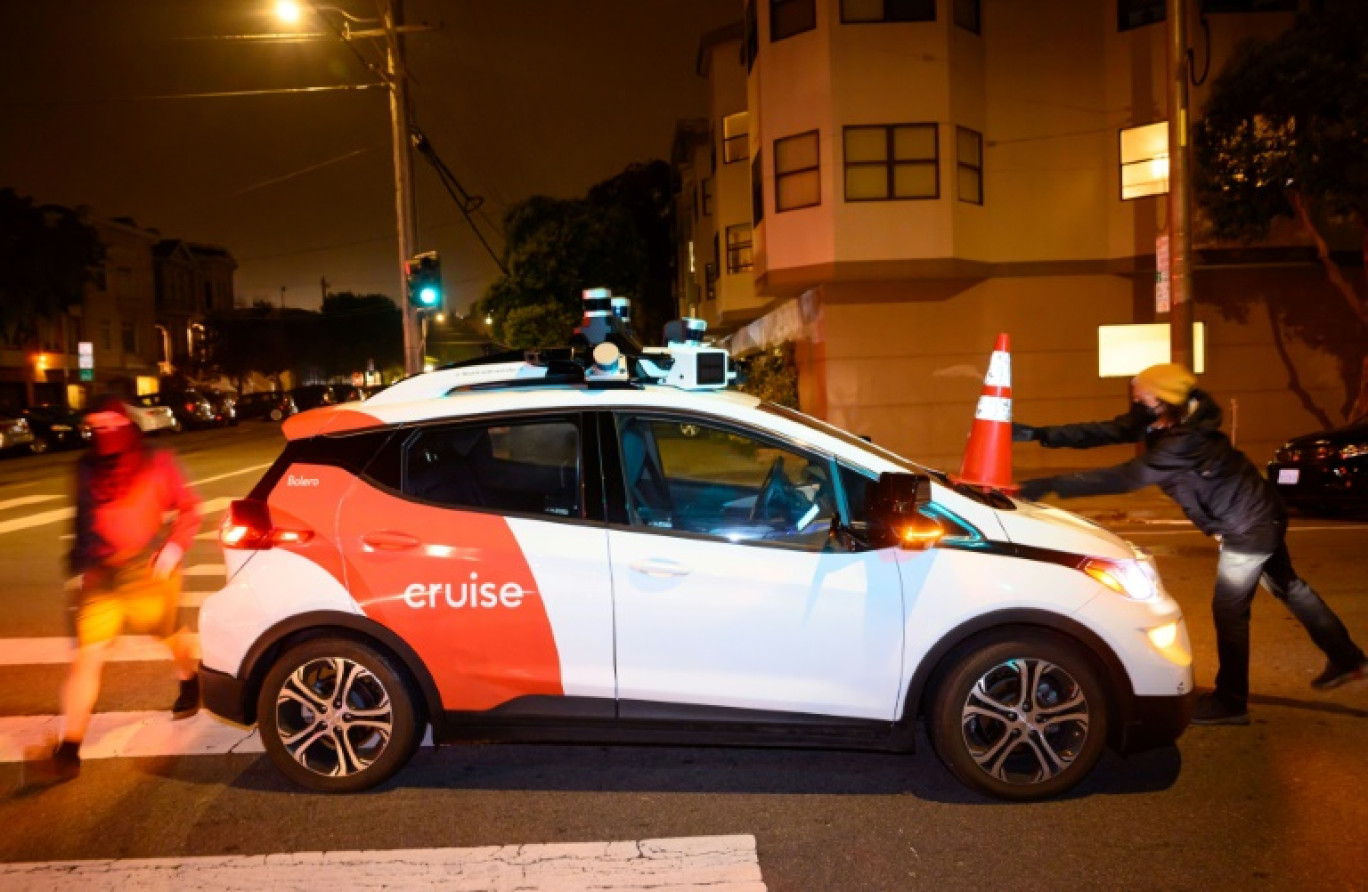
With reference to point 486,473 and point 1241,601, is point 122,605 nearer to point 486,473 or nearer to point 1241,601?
point 486,473

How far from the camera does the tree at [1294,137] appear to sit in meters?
15.4

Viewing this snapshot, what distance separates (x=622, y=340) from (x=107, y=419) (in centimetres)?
243

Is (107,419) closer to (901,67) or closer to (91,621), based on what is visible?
(91,621)

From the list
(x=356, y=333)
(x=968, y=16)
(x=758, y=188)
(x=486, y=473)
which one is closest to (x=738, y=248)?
(x=758, y=188)

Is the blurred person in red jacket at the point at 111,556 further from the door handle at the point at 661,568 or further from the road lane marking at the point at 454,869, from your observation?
the door handle at the point at 661,568

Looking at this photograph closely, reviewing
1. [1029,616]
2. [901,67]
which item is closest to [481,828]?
[1029,616]

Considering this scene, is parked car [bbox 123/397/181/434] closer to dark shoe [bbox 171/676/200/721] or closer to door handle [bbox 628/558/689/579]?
dark shoe [bbox 171/676/200/721]

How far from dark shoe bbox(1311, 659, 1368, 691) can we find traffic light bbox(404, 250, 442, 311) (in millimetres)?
13541

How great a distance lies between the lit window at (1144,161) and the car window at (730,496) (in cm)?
1593

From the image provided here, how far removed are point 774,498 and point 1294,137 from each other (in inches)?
571

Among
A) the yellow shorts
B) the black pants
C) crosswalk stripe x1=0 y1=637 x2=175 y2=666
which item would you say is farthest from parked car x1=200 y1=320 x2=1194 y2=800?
crosswalk stripe x1=0 y1=637 x2=175 y2=666

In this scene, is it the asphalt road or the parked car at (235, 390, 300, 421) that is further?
the parked car at (235, 390, 300, 421)

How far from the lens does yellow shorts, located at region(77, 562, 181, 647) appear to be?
5016 mm

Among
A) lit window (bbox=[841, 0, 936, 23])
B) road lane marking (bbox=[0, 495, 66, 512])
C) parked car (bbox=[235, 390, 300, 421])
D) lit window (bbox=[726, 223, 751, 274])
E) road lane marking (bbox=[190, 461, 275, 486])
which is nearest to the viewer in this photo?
road lane marking (bbox=[0, 495, 66, 512])
